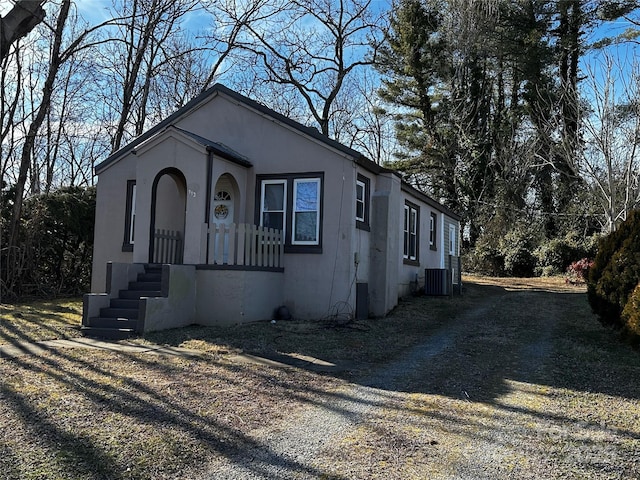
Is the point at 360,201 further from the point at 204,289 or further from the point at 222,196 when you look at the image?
the point at 204,289

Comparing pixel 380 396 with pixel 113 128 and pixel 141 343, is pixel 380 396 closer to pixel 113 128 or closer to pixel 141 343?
pixel 141 343

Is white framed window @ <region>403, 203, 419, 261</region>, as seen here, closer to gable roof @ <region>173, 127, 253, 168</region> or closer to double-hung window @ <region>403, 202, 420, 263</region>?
double-hung window @ <region>403, 202, 420, 263</region>

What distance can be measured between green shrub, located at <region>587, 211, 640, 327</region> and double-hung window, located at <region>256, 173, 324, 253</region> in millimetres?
5173

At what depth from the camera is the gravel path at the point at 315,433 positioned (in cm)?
360

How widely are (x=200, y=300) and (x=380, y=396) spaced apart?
5524mm

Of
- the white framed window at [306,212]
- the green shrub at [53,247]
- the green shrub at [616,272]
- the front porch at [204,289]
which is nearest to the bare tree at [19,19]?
the front porch at [204,289]

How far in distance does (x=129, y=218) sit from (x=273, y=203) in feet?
12.3

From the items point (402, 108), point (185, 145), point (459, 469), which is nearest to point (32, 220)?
point (185, 145)

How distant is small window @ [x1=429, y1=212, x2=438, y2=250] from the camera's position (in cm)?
1751

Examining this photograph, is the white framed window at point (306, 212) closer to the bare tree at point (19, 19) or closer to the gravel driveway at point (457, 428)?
the gravel driveway at point (457, 428)

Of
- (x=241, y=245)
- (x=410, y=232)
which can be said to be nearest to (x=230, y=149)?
(x=241, y=245)

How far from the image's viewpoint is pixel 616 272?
28.3 ft

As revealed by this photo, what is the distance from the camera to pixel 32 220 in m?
16.3

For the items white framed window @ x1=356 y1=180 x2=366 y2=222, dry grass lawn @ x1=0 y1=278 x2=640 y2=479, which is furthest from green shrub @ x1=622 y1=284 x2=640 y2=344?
white framed window @ x1=356 y1=180 x2=366 y2=222
